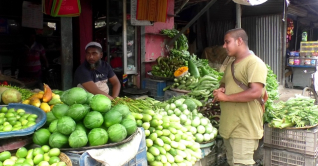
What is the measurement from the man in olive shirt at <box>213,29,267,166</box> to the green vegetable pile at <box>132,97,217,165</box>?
1.27ft

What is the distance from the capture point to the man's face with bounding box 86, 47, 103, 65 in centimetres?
412

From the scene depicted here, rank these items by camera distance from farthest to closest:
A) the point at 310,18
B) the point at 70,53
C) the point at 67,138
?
the point at 310,18, the point at 70,53, the point at 67,138

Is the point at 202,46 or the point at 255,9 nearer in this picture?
the point at 255,9

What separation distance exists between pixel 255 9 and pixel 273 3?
67 cm

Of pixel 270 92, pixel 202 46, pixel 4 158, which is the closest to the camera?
pixel 4 158

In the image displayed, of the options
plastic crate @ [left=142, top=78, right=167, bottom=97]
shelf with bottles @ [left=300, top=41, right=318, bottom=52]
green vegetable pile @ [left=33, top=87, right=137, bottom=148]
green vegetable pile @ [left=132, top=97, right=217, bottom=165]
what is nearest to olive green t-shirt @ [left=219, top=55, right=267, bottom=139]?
green vegetable pile @ [left=132, top=97, right=217, bottom=165]

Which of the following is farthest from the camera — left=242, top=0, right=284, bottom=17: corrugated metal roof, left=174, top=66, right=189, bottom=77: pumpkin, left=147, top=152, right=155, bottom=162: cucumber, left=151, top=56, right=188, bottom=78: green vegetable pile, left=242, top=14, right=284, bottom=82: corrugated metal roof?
left=242, top=14, right=284, bottom=82: corrugated metal roof

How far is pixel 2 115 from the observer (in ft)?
7.56

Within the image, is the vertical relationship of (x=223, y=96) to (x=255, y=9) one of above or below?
below

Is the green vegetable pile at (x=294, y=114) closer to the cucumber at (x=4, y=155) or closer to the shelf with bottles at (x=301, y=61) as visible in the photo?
the cucumber at (x=4, y=155)

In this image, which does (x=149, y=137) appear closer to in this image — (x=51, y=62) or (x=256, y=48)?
(x=51, y=62)

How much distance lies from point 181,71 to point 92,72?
2.28 metres

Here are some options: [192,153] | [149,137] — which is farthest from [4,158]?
[192,153]

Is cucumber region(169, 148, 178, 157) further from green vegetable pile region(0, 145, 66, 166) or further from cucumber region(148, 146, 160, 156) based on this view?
green vegetable pile region(0, 145, 66, 166)
